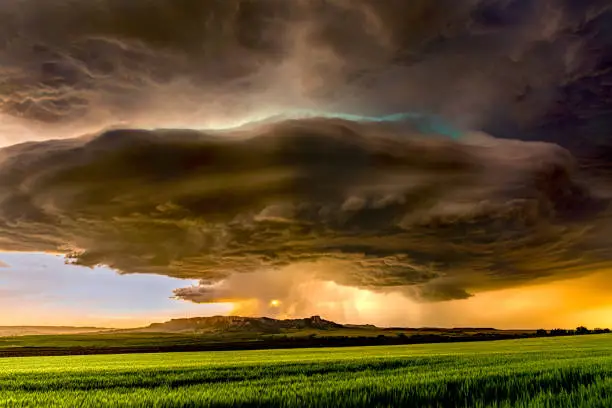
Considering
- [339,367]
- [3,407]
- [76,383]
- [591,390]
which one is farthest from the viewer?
[339,367]

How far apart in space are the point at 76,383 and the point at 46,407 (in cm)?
1100

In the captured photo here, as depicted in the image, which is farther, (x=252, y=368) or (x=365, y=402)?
(x=252, y=368)

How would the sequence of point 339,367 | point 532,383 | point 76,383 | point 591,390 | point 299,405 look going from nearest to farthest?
point 299,405 < point 591,390 < point 532,383 < point 76,383 < point 339,367

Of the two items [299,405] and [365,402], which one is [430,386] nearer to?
[365,402]

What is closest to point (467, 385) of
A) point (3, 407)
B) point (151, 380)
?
point (3, 407)

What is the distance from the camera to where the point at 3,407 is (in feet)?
50.1

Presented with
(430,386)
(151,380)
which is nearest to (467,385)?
(430,386)

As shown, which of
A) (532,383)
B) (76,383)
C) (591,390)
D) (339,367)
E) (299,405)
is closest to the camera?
(299,405)

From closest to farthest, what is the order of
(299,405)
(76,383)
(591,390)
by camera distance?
1. (299,405)
2. (591,390)
3. (76,383)

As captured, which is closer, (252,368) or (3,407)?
(3,407)

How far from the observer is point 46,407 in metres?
14.4

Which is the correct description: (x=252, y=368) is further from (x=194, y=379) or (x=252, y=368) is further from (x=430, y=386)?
(x=430, y=386)

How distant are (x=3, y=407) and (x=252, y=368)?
17753 mm

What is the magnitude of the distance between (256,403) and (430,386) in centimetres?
525
